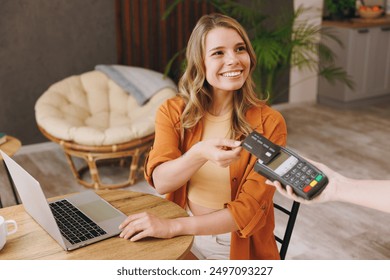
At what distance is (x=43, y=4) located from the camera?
3660mm

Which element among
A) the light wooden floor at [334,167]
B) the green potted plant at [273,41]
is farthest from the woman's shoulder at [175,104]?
the green potted plant at [273,41]

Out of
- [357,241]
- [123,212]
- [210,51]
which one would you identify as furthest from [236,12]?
[123,212]

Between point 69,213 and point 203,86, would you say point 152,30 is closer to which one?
point 203,86

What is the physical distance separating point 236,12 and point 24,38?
163 centimetres

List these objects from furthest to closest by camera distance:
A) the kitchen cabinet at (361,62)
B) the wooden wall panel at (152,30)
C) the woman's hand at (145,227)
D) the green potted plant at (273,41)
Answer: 1. the kitchen cabinet at (361,62)
2. the wooden wall panel at (152,30)
3. the green potted plant at (273,41)
4. the woman's hand at (145,227)

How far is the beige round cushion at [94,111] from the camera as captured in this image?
A: 303 centimetres

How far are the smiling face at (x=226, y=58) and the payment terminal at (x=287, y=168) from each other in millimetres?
367

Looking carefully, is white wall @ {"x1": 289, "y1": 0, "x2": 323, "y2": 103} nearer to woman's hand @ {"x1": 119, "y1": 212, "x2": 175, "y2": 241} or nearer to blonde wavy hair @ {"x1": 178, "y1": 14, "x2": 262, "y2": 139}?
blonde wavy hair @ {"x1": 178, "y1": 14, "x2": 262, "y2": 139}

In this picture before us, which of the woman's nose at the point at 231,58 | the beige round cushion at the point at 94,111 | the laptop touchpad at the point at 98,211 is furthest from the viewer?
the beige round cushion at the point at 94,111

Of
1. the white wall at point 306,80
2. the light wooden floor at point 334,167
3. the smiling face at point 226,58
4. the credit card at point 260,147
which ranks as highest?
the smiling face at point 226,58

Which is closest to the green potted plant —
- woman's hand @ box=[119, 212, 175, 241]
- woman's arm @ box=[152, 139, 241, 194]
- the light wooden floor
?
the light wooden floor

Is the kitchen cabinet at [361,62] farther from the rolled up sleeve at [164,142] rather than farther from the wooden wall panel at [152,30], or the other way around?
the rolled up sleeve at [164,142]

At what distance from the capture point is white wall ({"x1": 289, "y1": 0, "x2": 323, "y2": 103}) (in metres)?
4.80
